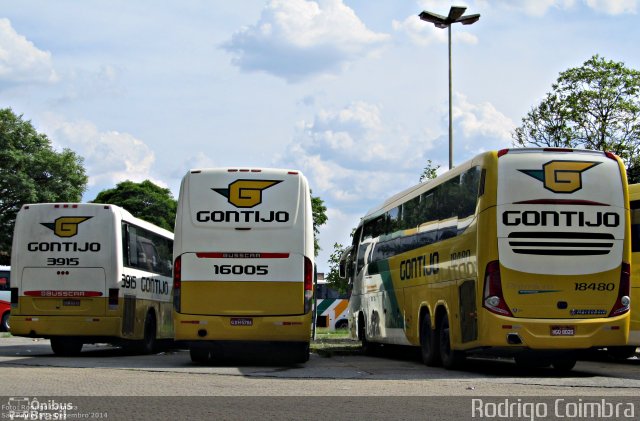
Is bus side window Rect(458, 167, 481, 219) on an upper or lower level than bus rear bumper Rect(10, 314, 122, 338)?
upper

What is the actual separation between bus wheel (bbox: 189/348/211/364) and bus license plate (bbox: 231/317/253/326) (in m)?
0.87

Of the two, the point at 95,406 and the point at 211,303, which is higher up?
the point at 211,303

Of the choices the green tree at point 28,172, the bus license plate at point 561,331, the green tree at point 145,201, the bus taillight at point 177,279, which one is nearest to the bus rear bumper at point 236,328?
the bus taillight at point 177,279

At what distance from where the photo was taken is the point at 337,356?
76.4ft

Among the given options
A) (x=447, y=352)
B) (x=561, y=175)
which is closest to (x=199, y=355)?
(x=447, y=352)

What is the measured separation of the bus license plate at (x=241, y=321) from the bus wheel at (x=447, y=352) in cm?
336

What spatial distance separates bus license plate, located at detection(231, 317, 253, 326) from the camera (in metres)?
17.3

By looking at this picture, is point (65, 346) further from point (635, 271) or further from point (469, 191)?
point (635, 271)

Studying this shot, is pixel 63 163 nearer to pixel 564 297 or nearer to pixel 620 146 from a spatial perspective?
→ pixel 620 146

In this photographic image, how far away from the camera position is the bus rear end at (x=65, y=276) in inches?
821

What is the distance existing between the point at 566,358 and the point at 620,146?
22128 mm

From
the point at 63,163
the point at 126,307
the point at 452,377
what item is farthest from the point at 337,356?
the point at 63,163

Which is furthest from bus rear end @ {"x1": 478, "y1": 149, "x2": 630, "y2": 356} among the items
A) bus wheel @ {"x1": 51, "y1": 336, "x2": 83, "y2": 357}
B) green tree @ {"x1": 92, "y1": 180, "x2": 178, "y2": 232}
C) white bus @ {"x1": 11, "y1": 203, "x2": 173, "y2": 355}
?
green tree @ {"x1": 92, "y1": 180, "x2": 178, "y2": 232}

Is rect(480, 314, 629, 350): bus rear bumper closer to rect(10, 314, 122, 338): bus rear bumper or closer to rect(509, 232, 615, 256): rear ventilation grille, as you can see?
rect(509, 232, 615, 256): rear ventilation grille
